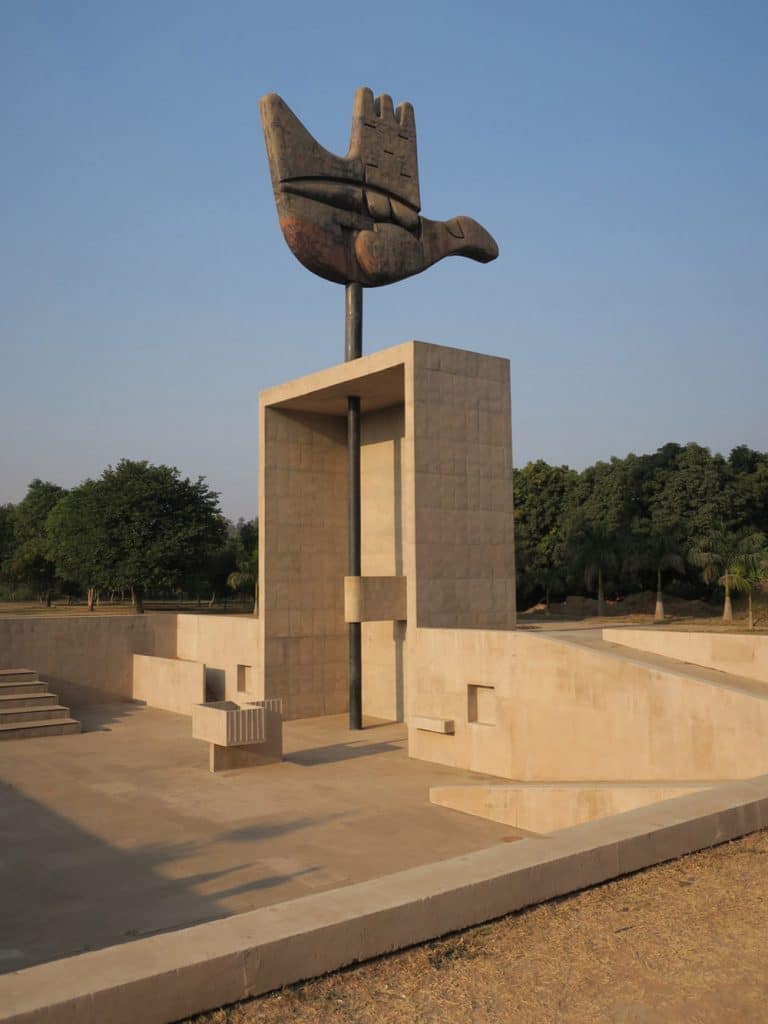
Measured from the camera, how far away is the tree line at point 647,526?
4278cm

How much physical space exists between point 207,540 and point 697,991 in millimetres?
43277

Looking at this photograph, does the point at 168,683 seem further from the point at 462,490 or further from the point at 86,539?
the point at 86,539

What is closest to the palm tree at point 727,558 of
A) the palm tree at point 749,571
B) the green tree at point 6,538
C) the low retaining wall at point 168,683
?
the palm tree at point 749,571

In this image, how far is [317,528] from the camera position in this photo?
23016mm

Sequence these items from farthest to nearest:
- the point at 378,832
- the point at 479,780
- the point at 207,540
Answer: the point at 207,540
the point at 479,780
the point at 378,832

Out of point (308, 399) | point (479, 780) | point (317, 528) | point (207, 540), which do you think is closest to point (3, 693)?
point (317, 528)

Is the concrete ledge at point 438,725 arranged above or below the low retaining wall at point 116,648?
below

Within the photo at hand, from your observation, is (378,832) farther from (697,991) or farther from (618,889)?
(697,991)

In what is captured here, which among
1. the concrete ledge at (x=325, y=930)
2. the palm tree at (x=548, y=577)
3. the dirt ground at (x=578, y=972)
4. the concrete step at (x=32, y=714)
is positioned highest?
the palm tree at (x=548, y=577)

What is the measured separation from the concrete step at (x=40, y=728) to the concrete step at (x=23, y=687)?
2024 millimetres

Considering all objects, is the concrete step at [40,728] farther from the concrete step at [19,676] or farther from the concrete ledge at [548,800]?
the concrete ledge at [548,800]

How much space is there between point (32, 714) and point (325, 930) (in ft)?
Result: 58.5

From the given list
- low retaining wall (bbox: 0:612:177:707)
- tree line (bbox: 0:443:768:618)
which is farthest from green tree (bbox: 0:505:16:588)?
low retaining wall (bbox: 0:612:177:707)

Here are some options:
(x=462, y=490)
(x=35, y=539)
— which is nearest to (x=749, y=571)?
(x=462, y=490)
